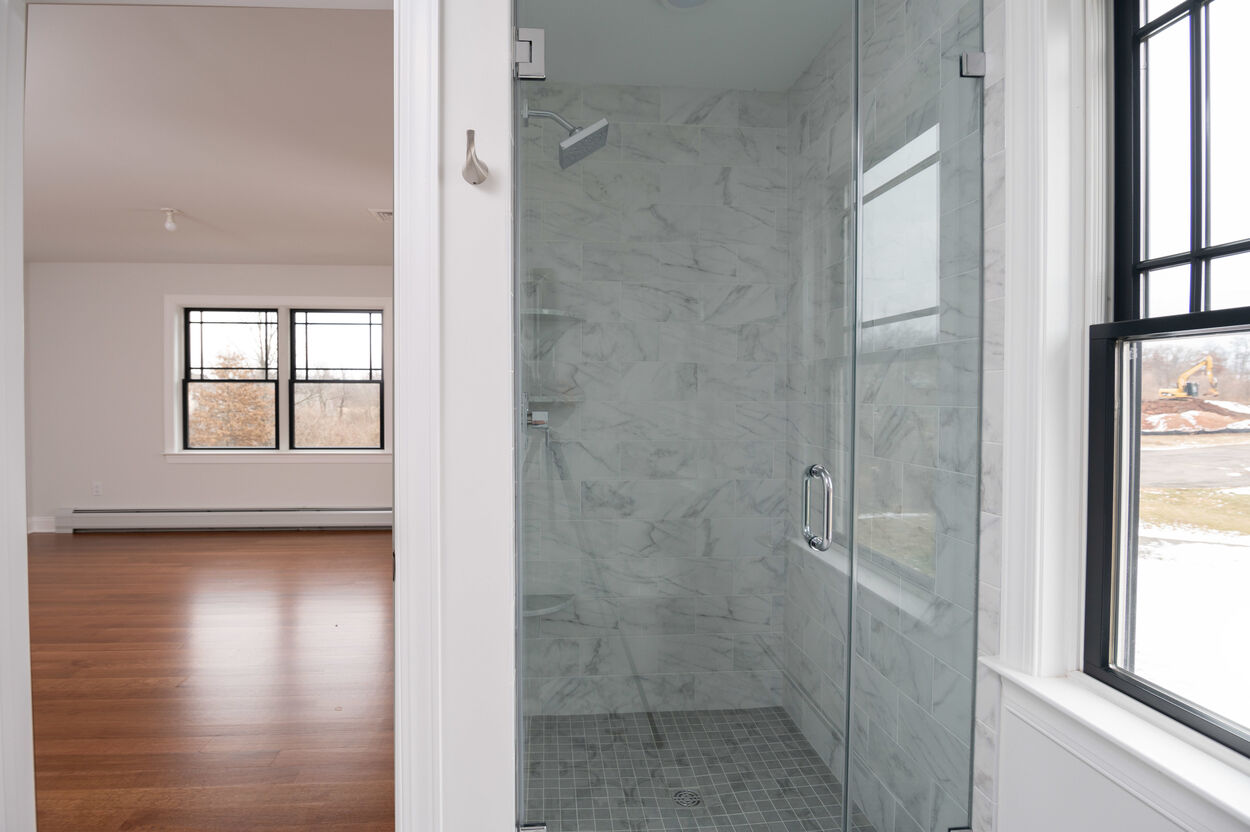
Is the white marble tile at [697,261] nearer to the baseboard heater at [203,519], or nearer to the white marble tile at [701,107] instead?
the white marble tile at [701,107]

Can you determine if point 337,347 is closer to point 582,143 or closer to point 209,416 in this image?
point 209,416

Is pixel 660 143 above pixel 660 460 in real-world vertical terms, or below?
above

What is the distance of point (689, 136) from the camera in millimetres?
1743

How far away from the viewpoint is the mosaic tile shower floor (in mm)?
1665

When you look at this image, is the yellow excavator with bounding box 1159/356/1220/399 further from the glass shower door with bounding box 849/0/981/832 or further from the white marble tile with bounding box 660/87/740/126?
the white marble tile with bounding box 660/87/740/126

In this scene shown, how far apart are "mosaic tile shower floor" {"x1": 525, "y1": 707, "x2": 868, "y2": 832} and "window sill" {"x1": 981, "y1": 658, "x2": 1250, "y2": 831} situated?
0.52 metres

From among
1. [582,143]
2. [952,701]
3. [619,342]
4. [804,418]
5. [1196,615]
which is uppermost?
[582,143]

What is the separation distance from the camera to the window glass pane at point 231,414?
7582 millimetres

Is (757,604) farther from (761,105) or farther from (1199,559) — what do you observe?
(761,105)

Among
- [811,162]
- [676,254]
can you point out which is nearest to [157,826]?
[676,254]

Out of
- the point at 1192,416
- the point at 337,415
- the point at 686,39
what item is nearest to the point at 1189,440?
the point at 1192,416

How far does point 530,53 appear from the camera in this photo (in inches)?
64.2

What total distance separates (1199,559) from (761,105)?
1.31 meters

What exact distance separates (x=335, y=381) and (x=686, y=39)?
683 cm
